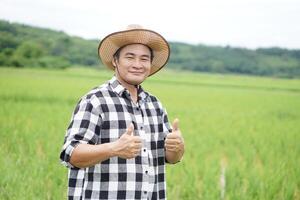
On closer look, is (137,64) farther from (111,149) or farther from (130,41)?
(111,149)

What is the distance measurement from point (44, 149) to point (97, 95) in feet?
12.3

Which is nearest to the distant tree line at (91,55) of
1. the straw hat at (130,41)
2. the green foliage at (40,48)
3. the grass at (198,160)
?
the green foliage at (40,48)

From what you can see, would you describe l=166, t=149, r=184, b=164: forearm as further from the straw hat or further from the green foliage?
the green foliage

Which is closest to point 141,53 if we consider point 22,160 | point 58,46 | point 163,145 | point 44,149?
point 163,145

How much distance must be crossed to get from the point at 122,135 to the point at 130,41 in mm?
470

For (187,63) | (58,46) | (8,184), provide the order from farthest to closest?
(187,63) → (58,46) → (8,184)

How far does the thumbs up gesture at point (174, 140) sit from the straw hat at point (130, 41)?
1.25 ft

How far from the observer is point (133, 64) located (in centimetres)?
197

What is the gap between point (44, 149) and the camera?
17.8 feet

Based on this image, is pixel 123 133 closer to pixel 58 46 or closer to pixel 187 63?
pixel 58 46

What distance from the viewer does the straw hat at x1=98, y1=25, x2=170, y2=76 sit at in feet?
6.44

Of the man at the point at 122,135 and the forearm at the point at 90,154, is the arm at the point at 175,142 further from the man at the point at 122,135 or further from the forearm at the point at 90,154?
the forearm at the point at 90,154

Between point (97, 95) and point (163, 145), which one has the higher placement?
point (97, 95)

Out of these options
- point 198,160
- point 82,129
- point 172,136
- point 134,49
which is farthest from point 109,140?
point 198,160
